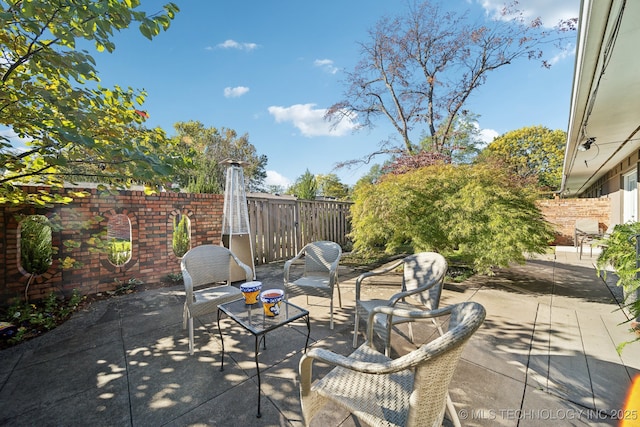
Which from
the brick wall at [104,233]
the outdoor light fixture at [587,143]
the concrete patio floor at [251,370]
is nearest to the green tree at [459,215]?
the concrete patio floor at [251,370]

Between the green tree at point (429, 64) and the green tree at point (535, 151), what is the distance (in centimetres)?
1176

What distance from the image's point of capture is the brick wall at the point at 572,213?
8.23 m

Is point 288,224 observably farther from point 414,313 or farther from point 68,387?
point 414,313

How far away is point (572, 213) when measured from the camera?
8.68m

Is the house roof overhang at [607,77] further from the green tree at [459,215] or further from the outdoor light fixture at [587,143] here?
the green tree at [459,215]

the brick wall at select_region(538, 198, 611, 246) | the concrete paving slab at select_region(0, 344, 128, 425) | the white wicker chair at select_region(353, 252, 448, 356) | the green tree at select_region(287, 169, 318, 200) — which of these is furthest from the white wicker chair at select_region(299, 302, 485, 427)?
the brick wall at select_region(538, 198, 611, 246)

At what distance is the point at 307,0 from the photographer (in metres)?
6.55

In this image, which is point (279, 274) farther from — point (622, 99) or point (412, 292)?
point (622, 99)

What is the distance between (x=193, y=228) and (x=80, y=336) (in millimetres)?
2375

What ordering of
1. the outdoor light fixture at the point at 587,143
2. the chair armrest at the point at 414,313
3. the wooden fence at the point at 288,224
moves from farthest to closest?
the wooden fence at the point at 288,224 → the outdoor light fixture at the point at 587,143 → the chair armrest at the point at 414,313

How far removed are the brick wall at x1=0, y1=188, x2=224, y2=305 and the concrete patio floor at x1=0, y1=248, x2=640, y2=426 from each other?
2.59 feet

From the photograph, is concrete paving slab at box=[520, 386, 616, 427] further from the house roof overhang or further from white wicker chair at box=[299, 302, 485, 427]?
the house roof overhang

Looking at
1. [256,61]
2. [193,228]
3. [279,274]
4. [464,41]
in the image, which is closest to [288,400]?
[279,274]

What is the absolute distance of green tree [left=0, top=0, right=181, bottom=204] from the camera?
5.71ft
